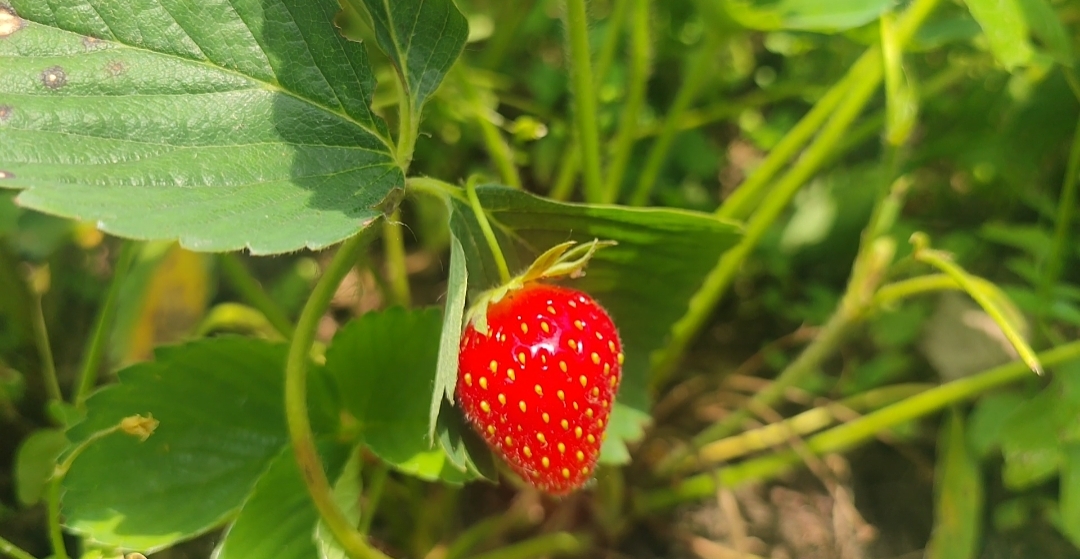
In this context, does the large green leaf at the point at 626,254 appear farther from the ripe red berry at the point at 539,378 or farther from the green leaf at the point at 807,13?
the green leaf at the point at 807,13

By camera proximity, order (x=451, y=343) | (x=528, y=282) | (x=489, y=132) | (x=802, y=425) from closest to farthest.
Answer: (x=451, y=343)
(x=528, y=282)
(x=489, y=132)
(x=802, y=425)

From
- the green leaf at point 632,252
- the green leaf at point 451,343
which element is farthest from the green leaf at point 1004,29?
the green leaf at point 451,343

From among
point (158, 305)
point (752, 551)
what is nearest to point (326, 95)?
point (158, 305)

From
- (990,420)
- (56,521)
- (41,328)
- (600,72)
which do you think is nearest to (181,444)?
(56,521)

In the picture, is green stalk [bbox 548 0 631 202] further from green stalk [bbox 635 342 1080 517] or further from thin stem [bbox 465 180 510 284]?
green stalk [bbox 635 342 1080 517]

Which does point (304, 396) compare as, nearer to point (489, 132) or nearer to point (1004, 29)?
point (489, 132)

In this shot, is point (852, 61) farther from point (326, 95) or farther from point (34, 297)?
point (34, 297)

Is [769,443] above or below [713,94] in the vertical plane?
below
